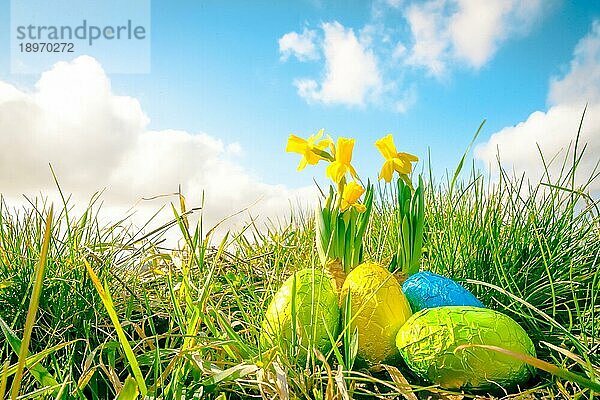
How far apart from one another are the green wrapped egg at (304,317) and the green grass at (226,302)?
1.4 inches

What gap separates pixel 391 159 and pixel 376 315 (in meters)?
0.41

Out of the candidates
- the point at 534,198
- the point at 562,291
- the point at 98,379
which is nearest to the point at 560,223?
the point at 534,198

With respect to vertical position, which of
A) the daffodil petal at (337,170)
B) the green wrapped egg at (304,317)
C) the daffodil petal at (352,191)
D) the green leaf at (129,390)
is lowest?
the green leaf at (129,390)

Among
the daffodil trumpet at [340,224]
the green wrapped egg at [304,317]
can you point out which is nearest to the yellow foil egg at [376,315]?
the green wrapped egg at [304,317]

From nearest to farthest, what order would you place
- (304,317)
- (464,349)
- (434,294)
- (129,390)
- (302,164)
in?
(129,390) < (464,349) < (304,317) < (434,294) < (302,164)

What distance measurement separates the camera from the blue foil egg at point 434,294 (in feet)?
4.44

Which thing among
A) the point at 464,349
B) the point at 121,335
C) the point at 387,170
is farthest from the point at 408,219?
the point at 121,335

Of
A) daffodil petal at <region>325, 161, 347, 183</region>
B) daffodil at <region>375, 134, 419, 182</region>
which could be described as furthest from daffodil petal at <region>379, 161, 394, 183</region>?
daffodil petal at <region>325, 161, 347, 183</region>

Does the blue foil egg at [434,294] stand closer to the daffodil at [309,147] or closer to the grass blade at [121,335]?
the daffodil at [309,147]

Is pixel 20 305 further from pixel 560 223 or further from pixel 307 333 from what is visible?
pixel 560 223

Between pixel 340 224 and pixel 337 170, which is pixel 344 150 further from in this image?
pixel 340 224

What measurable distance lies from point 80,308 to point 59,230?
267mm

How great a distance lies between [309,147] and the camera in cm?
145

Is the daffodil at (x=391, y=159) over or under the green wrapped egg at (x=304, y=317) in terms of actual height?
over
